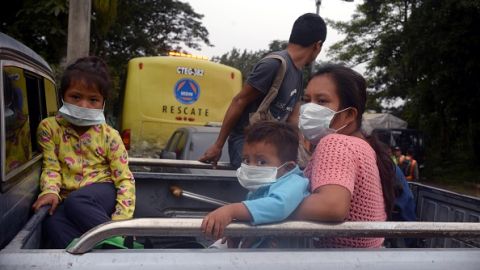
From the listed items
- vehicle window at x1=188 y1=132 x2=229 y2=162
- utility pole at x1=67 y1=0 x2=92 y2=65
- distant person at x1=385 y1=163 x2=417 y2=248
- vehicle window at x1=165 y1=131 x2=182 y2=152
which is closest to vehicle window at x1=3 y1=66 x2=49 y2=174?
distant person at x1=385 y1=163 x2=417 y2=248

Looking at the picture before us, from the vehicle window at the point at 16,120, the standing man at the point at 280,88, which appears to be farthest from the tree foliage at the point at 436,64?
the vehicle window at the point at 16,120

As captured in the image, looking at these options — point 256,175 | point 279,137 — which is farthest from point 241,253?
point 279,137

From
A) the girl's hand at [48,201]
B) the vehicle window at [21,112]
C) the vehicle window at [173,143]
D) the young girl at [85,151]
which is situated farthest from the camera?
the vehicle window at [173,143]

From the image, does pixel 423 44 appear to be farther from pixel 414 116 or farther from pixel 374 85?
pixel 374 85

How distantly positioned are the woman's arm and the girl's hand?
44.5 inches

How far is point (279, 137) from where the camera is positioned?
2.12m

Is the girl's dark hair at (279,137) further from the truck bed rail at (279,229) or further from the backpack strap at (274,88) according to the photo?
the backpack strap at (274,88)

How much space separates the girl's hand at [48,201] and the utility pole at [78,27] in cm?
537

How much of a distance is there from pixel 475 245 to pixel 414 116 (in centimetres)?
1968

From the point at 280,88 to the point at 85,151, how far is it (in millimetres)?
1362

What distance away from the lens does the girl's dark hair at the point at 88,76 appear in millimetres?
2451

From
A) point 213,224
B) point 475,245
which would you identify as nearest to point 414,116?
point 475,245

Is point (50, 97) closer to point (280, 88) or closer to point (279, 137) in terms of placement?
point (280, 88)

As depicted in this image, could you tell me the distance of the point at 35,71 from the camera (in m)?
2.81
